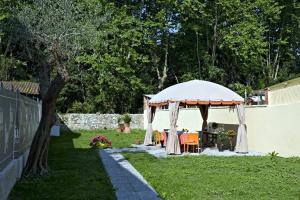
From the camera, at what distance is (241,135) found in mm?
19094

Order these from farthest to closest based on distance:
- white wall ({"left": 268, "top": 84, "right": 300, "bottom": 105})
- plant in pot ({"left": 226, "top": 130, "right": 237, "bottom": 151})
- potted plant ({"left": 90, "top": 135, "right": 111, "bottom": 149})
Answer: potted plant ({"left": 90, "top": 135, "right": 111, "bottom": 149}), plant in pot ({"left": 226, "top": 130, "right": 237, "bottom": 151}), white wall ({"left": 268, "top": 84, "right": 300, "bottom": 105})

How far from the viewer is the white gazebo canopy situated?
62.7 ft

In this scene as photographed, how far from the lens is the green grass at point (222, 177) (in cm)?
939

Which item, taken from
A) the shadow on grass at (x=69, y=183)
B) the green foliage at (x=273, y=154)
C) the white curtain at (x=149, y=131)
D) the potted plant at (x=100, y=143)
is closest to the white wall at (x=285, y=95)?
the green foliage at (x=273, y=154)

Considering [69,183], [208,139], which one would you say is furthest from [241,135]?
[69,183]

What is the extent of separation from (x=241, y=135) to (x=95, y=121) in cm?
1980

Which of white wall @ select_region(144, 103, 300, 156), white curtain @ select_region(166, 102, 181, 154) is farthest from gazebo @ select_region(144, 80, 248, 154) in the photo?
white wall @ select_region(144, 103, 300, 156)

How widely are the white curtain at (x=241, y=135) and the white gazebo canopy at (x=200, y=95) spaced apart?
349mm

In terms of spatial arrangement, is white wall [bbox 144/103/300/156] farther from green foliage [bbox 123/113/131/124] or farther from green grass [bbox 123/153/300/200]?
green foliage [bbox 123/113/131/124]

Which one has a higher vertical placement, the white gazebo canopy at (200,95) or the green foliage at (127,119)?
the white gazebo canopy at (200,95)

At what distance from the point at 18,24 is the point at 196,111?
58.2 ft

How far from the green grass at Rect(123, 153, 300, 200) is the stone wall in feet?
67.4

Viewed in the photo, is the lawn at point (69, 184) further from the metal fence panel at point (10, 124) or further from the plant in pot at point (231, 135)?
the plant in pot at point (231, 135)

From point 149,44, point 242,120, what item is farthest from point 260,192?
point 149,44
